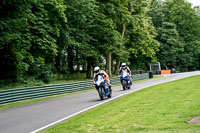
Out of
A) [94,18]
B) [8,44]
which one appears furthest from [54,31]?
[94,18]

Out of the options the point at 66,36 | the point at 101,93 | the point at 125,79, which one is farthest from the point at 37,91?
the point at 66,36

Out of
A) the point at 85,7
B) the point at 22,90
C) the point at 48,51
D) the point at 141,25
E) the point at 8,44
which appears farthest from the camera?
the point at 141,25

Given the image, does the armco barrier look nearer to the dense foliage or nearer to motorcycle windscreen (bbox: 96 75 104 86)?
the dense foliage

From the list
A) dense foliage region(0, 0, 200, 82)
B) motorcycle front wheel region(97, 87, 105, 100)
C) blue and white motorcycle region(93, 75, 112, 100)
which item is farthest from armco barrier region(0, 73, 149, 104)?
motorcycle front wheel region(97, 87, 105, 100)

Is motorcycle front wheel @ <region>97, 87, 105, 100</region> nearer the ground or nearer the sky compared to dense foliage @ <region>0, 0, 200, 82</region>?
nearer the ground

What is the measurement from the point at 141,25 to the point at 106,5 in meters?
10.1

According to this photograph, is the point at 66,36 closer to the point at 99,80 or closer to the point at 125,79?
the point at 125,79

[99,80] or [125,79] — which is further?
[125,79]

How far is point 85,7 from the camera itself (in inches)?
1072

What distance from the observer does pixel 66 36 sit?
27.4m

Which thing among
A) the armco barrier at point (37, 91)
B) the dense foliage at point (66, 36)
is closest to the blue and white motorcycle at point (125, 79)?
the armco barrier at point (37, 91)

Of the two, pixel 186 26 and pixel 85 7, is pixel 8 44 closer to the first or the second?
pixel 85 7

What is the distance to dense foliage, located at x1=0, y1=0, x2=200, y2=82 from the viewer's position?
19.4 meters

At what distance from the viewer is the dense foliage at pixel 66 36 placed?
1938 cm
